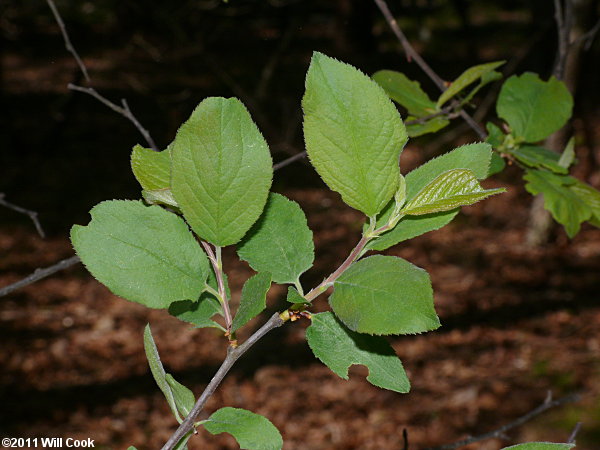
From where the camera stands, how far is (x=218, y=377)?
1.67 feet

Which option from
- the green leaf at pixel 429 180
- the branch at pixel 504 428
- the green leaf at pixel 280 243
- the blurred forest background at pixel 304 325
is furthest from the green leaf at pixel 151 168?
the blurred forest background at pixel 304 325

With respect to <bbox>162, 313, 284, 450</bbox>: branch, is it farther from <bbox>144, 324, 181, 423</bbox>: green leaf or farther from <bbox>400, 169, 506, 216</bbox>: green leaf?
<bbox>400, 169, 506, 216</bbox>: green leaf

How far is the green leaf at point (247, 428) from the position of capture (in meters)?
0.56

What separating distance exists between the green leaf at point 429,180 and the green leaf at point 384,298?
4 centimetres

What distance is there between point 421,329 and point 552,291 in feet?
17.8

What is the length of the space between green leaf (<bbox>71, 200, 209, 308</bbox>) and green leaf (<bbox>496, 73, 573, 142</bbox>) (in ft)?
2.41

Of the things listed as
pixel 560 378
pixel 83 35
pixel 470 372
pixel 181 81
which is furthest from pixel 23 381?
pixel 83 35

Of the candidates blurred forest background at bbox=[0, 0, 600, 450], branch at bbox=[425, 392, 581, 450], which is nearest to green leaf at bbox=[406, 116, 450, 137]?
branch at bbox=[425, 392, 581, 450]

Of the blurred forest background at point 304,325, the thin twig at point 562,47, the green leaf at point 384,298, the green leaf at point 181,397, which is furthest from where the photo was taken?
the blurred forest background at point 304,325

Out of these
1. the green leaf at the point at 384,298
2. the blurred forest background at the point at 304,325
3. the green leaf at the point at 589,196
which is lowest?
the blurred forest background at the point at 304,325

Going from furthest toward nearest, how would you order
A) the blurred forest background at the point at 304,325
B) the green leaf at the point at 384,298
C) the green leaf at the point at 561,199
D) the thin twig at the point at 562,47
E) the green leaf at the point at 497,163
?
the blurred forest background at the point at 304,325 → the thin twig at the point at 562,47 → the green leaf at the point at 561,199 → the green leaf at the point at 497,163 → the green leaf at the point at 384,298

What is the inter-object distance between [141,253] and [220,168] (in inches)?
4.3

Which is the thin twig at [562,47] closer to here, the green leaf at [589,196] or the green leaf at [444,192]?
the green leaf at [589,196]

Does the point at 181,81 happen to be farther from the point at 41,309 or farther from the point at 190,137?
the point at 190,137
